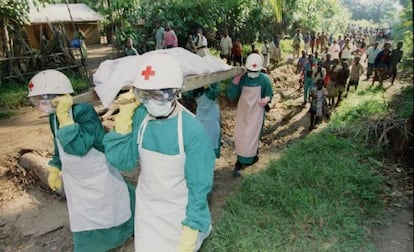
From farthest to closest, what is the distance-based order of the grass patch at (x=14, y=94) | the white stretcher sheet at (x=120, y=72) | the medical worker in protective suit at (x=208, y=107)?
the grass patch at (x=14, y=94) < the medical worker in protective suit at (x=208, y=107) < the white stretcher sheet at (x=120, y=72)

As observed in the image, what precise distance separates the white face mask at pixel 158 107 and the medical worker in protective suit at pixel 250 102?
247 centimetres

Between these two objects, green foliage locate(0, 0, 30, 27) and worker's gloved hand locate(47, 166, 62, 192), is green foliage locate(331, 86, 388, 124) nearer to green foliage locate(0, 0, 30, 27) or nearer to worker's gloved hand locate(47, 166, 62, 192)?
worker's gloved hand locate(47, 166, 62, 192)

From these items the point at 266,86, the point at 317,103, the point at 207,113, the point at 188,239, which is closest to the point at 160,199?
the point at 188,239

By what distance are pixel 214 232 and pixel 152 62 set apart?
5.53ft

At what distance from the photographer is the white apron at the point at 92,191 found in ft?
8.21

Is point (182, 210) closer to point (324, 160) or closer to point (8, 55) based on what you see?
point (324, 160)

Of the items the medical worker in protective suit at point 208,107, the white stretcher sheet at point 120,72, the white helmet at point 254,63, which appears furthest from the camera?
the medical worker in protective suit at point 208,107

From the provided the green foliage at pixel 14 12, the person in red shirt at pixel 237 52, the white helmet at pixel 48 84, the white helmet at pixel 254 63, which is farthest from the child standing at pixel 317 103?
the green foliage at pixel 14 12

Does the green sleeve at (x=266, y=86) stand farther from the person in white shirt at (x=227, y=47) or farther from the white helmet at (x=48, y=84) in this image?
the person in white shirt at (x=227, y=47)

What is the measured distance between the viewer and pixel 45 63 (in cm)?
999

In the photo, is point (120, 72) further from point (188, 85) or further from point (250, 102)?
point (250, 102)

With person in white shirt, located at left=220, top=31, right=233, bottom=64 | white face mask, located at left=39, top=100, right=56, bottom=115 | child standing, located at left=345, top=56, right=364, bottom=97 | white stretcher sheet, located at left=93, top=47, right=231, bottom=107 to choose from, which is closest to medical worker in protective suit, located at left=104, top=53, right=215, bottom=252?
white stretcher sheet, located at left=93, top=47, right=231, bottom=107

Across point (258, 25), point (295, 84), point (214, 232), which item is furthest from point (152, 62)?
point (258, 25)

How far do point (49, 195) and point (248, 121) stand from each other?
2.82m
